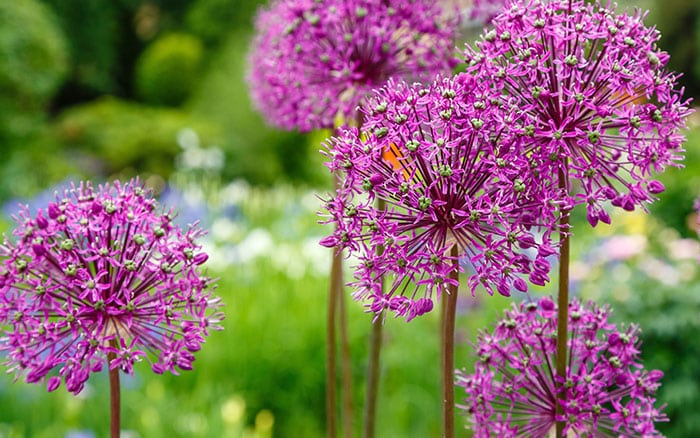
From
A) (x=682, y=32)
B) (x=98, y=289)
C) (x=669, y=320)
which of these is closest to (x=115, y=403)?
(x=98, y=289)

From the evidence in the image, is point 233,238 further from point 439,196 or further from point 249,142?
point 249,142

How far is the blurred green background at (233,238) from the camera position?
376cm

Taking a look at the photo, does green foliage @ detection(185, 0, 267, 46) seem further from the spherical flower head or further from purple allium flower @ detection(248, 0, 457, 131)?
the spherical flower head

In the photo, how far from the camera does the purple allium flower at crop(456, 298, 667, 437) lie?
125 cm

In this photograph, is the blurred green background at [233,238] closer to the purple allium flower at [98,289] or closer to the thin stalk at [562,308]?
the thin stalk at [562,308]

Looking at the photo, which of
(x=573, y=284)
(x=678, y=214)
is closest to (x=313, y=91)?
(x=573, y=284)

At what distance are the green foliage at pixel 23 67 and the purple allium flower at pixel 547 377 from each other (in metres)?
9.11

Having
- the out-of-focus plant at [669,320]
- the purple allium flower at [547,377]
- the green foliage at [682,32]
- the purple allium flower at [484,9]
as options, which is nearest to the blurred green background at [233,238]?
the out-of-focus plant at [669,320]

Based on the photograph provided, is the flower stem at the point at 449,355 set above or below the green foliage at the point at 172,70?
below

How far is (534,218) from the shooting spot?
1102 millimetres

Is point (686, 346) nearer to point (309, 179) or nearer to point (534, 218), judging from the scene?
point (534, 218)

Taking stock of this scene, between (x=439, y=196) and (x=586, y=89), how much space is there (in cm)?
27

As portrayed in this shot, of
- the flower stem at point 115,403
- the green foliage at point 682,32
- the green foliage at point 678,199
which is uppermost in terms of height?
the green foliage at point 682,32

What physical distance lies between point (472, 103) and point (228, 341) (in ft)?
12.3
